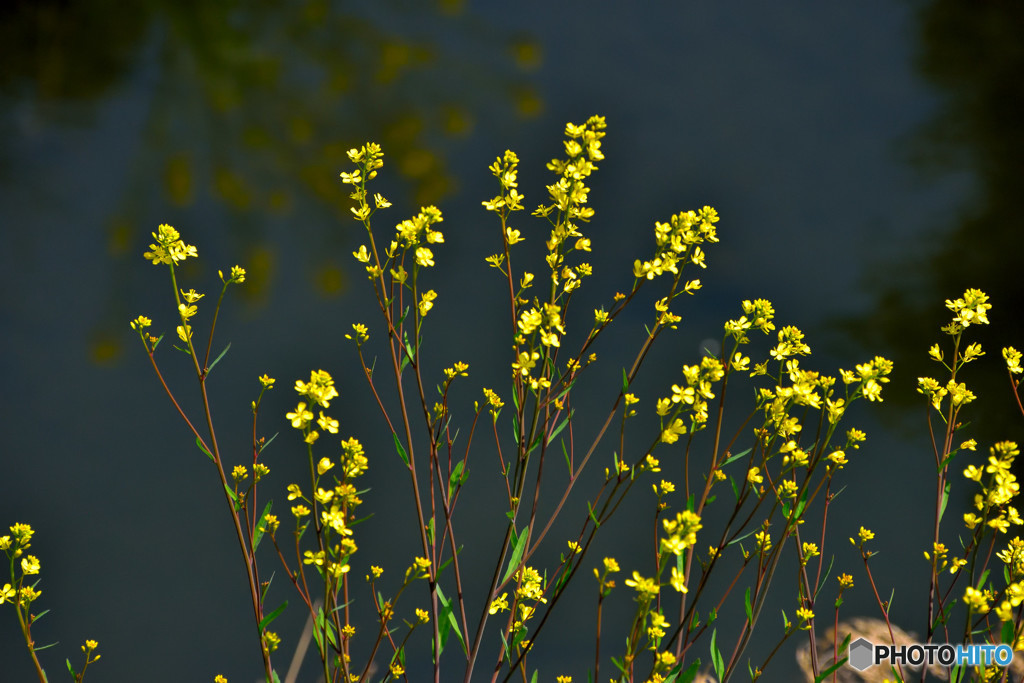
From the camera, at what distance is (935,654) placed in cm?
103

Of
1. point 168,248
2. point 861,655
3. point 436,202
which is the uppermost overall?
point 436,202

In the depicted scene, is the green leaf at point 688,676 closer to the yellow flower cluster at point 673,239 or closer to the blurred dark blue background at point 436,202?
the yellow flower cluster at point 673,239

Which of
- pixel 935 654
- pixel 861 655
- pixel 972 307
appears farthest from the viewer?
pixel 861 655

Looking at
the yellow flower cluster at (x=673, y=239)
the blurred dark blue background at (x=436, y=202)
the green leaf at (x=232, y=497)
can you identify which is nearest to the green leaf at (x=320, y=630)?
the green leaf at (x=232, y=497)

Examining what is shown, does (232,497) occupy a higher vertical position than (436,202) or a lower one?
lower

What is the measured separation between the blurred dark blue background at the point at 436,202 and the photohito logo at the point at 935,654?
0.76ft

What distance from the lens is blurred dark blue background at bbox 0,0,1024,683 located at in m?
1.43

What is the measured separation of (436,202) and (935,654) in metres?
1.30

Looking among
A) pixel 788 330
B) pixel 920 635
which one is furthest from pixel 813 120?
pixel 920 635

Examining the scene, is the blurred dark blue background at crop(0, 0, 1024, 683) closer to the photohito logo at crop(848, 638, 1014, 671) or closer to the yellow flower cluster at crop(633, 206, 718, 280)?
the photohito logo at crop(848, 638, 1014, 671)

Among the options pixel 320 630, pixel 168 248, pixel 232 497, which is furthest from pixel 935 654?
pixel 168 248

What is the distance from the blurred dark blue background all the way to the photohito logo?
0.76 feet

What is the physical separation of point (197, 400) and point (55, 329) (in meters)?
0.36

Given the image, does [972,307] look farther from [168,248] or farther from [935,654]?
[168,248]
